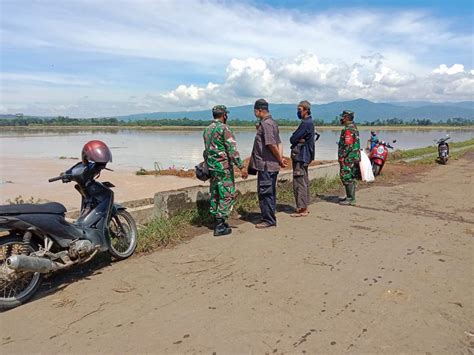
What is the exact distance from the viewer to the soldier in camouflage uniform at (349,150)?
268 inches

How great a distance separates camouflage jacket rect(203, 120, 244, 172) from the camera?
16.4 ft

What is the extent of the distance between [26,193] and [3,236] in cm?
867

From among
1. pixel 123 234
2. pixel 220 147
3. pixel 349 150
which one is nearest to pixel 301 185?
pixel 349 150

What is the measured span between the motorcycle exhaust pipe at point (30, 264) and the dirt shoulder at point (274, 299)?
281mm

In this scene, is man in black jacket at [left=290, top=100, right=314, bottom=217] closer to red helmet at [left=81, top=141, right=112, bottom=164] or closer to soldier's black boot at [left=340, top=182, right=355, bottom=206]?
soldier's black boot at [left=340, top=182, right=355, bottom=206]

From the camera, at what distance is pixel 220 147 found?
5043mm

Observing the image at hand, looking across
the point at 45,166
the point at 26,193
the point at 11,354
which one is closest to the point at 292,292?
the point at 11,354

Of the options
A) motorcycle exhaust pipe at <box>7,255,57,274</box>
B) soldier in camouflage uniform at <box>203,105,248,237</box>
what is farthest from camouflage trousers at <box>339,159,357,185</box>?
motorcycle exhaust pipe at <box>7,255,57,274</box>

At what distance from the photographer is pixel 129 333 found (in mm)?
2758

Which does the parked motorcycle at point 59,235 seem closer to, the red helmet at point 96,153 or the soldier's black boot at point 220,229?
the red helmet at point 96,153

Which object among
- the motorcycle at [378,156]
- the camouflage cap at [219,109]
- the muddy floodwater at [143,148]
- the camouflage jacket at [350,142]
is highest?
the camouflage cap at [219,109]

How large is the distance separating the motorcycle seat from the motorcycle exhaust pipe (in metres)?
0.38

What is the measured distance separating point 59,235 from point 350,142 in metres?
5.05

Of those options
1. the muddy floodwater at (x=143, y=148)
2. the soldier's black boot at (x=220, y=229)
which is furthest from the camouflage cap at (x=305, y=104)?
the muddy floodwater at (x=143, y=148)
